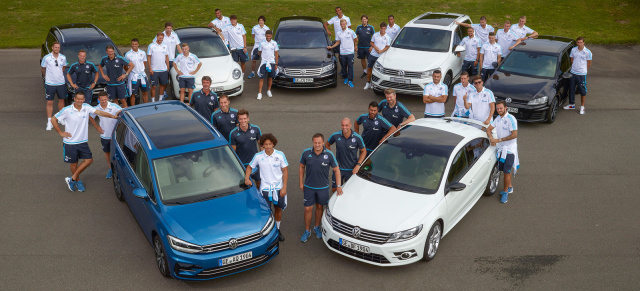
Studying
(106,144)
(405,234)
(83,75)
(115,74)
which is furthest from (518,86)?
(83,75)

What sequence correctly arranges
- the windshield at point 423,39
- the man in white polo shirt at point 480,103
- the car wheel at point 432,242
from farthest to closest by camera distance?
the windshield at point 423,39, the man in white polo shirt at point 480,103, the car wheel at point 432,242

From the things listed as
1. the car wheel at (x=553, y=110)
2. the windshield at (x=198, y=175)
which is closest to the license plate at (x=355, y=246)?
the windshield at (x=198, y=175)

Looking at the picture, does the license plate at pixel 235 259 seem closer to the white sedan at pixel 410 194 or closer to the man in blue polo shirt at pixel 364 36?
the white sedan at pixel 410 194

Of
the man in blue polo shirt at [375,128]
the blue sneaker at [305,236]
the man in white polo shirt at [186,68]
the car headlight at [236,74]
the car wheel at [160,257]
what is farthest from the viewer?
the car headlight at [236,74]

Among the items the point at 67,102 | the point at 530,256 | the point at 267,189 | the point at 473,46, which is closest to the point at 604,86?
the point at 473,46

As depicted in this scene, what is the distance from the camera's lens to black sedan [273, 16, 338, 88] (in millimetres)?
15562

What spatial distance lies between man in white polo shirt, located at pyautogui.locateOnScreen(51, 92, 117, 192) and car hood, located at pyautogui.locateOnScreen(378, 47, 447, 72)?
733 centimetres

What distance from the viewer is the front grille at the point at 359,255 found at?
8.10m

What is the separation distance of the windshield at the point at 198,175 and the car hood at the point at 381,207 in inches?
60.7

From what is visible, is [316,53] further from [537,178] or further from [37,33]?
[37,33]

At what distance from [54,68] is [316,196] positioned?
796 centimetres

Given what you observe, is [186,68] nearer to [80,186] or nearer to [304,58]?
[304,58]

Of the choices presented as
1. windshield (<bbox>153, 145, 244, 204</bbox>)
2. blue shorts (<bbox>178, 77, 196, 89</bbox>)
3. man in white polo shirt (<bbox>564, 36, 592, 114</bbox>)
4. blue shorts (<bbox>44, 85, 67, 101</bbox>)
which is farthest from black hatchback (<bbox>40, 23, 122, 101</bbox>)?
man in white polo shirt (<bbox>564, 36, 592, 114</bbox>)

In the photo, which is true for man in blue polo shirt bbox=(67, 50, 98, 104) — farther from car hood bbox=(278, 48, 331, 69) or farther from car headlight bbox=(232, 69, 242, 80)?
car hood bbox=(278, 48, 331, 69)
